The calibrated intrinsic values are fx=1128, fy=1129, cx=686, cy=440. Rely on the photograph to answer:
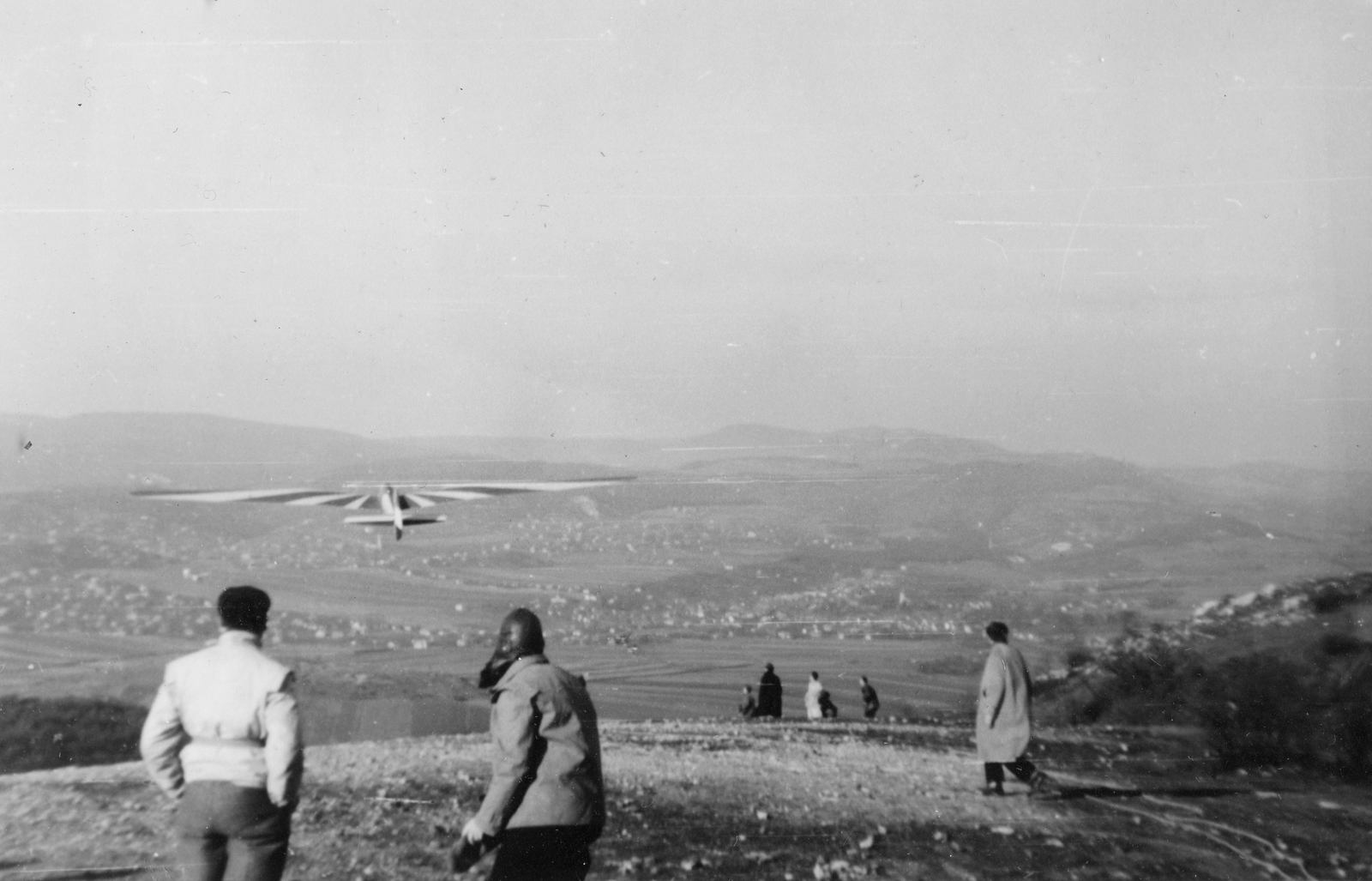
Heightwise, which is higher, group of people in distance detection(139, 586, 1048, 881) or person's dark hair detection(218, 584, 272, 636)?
person's dark hair detection(218, 584, 272, 636)

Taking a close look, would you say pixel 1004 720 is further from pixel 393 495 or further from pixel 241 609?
pixel 241 609

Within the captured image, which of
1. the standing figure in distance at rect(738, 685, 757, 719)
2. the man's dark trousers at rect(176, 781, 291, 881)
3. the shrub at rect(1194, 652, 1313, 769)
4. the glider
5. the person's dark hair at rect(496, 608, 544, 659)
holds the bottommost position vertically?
the standing figure in distance at rect(738, 685, 757, 719)

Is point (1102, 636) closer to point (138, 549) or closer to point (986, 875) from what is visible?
point (986, 875)

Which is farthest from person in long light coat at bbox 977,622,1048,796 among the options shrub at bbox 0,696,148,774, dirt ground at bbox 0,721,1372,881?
shrub at bbox 0,696,148,774

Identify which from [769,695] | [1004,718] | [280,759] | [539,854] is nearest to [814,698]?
[769,695]

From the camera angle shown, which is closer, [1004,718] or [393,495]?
[393,495]

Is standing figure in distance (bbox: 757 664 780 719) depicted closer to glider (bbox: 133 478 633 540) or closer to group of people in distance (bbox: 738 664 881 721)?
group of people in distance (bbox: 738 664 881 721)
